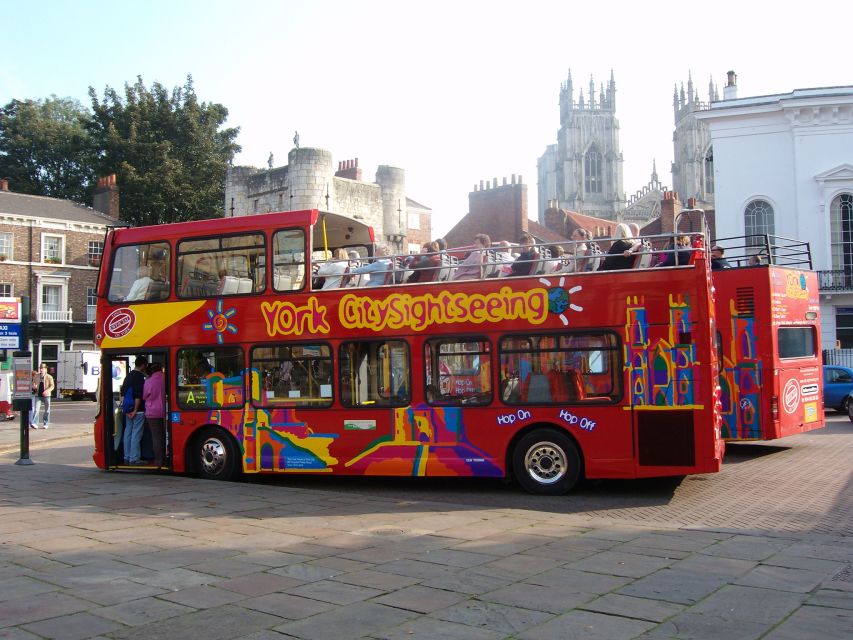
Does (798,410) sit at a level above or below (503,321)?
below

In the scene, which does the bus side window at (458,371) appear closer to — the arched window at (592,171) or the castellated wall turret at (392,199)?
the castellated wall turret at (392,199)

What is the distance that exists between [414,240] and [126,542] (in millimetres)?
47622

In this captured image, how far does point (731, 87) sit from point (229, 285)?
31455 millimetres

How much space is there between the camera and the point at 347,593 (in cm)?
618

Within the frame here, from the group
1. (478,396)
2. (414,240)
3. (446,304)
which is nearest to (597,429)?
(478,396)

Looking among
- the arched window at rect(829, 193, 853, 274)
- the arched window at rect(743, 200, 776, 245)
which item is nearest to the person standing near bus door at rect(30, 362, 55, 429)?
the arched window at rect(743, 200, 776, 245)

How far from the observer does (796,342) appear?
46.3ft

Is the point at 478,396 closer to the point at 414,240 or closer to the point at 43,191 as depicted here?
the point at 414,240

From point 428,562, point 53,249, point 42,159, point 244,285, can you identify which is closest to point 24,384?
point 244,285

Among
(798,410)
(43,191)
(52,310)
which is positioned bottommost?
(798,410)

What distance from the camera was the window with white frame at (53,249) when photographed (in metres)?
47.8

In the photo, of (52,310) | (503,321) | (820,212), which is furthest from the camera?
(52,310)

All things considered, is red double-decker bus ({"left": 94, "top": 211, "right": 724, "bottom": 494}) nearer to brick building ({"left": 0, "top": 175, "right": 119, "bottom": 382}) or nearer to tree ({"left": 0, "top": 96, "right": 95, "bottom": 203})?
brick building ({"left": 0, "top": 175, "right": 119, "bottom": 382})

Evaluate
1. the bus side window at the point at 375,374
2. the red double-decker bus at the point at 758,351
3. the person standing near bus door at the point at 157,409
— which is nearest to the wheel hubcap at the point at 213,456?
the person standing near bus door at the point at 157,409
